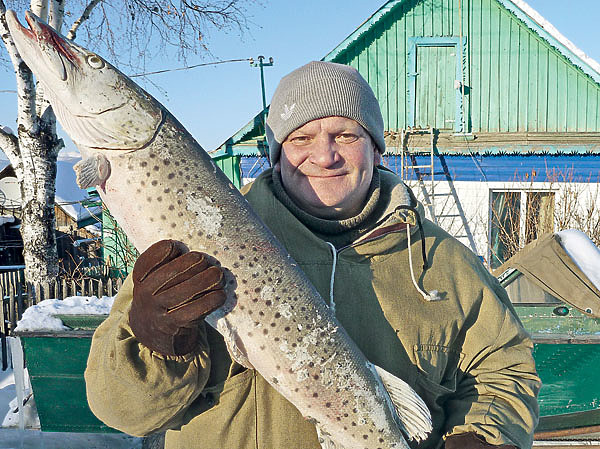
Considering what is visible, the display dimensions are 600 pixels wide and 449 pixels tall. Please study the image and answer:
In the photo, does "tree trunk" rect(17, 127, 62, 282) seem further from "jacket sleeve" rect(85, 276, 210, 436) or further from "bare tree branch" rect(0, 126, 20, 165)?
"jacket sleeve" rect(85, 276, 210, 436)

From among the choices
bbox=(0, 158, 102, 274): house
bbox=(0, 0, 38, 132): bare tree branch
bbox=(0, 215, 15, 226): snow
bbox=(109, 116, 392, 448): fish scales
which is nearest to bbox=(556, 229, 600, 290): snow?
bbox=(109, 116, 392, 448): fish scales

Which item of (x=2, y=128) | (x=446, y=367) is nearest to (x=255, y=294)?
(x=446, y=367)

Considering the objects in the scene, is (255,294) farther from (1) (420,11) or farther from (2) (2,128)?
(1) (420,11)

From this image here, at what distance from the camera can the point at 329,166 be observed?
2.14 meters

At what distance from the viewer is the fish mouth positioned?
2016 millimetres

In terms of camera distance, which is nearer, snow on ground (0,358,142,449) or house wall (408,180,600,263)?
snow on ground (0,358,142,449)

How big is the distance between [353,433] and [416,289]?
2.02 ft

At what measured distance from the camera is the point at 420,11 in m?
10.4

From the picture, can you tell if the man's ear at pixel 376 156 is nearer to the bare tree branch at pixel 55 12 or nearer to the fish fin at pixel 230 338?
the fish fin at pixel 230 338

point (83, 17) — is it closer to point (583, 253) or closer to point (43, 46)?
point (43, 46)

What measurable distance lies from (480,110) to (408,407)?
956 cm

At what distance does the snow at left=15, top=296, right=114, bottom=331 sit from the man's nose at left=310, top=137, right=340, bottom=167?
2.98 meters

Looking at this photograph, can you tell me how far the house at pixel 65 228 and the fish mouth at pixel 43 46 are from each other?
12.4 m

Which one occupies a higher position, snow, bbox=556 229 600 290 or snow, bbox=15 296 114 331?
snow, bbox=556 229 600 290
